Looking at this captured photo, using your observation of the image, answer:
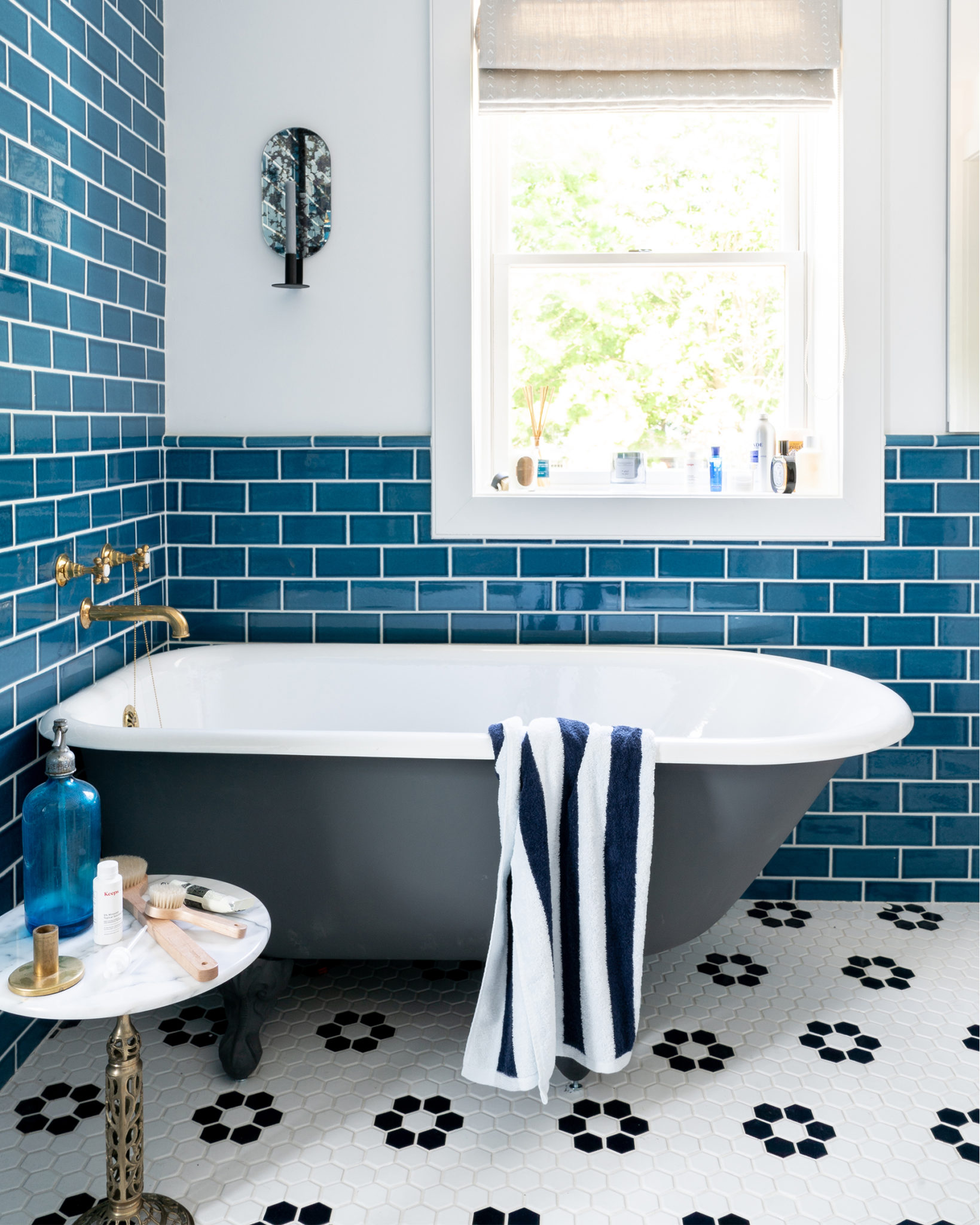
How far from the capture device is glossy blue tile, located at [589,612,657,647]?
316 centimetres

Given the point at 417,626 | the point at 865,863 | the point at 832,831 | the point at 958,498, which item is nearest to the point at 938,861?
the point at 865,863

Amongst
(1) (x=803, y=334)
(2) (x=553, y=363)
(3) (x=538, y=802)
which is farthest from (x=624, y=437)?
(3) (x=538, y=802)

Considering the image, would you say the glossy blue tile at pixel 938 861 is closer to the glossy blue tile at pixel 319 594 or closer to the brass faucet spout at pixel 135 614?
the glossy blue tile at pixel 319 594

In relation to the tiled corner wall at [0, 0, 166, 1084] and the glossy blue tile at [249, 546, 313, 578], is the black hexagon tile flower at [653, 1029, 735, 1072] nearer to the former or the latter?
the tiled corner wall at [0, 0, 166, 1084]

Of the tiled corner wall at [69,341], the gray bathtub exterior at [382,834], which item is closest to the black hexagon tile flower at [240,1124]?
the gray bathtub exterior at [382,834]

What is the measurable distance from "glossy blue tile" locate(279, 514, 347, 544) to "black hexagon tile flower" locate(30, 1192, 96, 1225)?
1.81 meters

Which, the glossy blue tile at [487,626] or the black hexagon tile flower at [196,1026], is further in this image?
the glossy blue tile at [487,626]

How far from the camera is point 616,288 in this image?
3.39 meters

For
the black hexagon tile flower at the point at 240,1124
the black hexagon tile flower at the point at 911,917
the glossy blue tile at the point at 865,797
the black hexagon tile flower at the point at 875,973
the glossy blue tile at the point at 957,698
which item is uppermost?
the glossy blue tile at the point at 957,698

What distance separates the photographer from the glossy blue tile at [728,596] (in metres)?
3.14

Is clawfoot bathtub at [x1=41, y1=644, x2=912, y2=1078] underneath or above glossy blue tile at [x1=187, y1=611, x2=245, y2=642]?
underneath

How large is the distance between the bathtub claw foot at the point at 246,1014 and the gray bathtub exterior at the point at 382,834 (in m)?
0.08

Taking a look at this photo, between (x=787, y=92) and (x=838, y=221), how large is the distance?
1.29 feet

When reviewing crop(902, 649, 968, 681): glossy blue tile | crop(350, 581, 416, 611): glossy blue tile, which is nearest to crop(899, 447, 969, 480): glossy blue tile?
crop(902, 649, 968, 681): glossy blue tile
